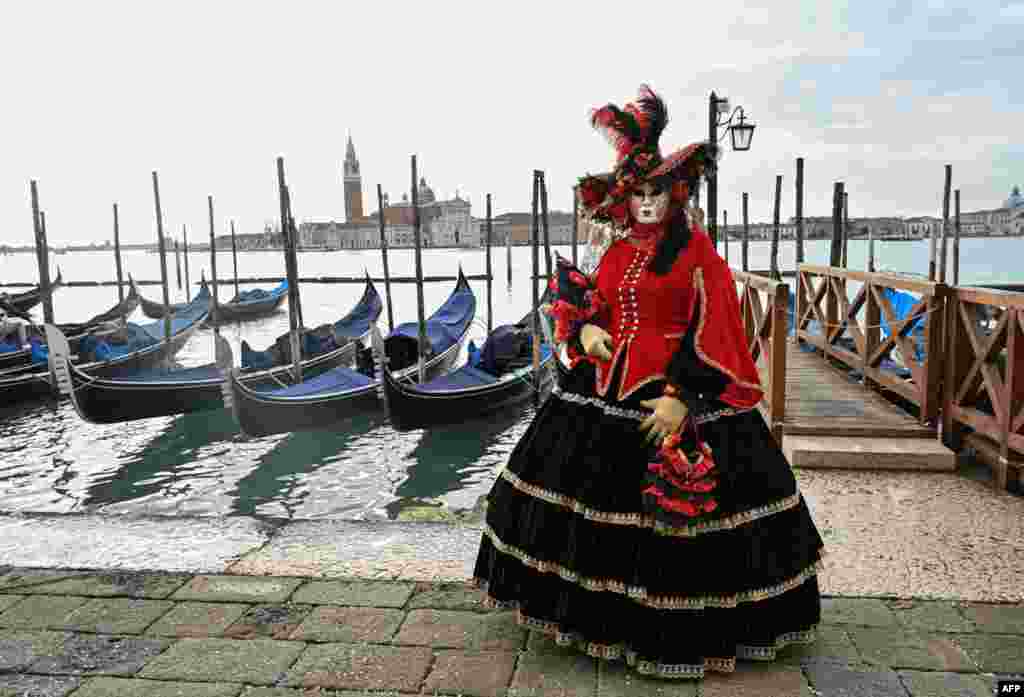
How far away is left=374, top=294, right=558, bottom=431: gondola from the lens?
10.5 meters

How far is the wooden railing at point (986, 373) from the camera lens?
332 cm

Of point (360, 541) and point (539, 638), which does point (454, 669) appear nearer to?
point (539, 638)

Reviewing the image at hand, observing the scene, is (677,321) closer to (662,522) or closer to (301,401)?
(662,522)

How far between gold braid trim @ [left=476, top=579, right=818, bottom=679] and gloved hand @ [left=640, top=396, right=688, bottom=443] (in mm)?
523

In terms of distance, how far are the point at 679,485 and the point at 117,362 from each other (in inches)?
566

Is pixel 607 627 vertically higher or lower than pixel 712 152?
lower

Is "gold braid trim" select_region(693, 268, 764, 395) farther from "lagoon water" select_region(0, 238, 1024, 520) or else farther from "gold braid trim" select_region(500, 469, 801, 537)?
"lagoon water" select_region(0, 238, 1024, 520)

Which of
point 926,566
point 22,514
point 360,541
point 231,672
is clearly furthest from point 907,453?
point 22,514

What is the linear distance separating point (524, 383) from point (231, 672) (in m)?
9.99

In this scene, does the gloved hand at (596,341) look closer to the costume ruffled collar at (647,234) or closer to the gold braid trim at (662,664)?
the costume ruffled collar at (647,234)

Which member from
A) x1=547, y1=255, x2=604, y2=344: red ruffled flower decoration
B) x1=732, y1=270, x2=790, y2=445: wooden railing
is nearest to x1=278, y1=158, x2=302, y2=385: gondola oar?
x1=732, y1=270, x2=790, y2=445: wooden railing

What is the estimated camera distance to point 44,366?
1382cm

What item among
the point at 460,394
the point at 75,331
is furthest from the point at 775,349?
the point at 75,331

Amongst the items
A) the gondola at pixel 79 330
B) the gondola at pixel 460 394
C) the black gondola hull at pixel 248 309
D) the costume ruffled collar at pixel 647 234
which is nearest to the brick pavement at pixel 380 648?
the costume ruffled collar at pixel 647 234
